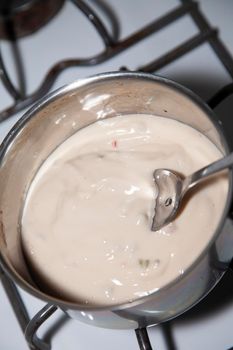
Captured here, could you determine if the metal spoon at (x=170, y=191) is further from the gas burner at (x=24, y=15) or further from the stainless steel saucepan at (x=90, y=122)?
the gas burner at (x=24, y=15)

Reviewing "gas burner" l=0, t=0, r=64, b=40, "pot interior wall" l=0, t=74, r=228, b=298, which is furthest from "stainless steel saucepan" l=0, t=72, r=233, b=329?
"gas burner" l=0, t=0, r=64, b=40

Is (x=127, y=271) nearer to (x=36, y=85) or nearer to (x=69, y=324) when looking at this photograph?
(x=69, y=324)

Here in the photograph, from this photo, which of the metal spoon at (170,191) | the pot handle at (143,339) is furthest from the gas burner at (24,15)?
the pot handle at (143,339)

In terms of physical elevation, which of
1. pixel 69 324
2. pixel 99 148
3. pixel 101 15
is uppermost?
pixel 101 15

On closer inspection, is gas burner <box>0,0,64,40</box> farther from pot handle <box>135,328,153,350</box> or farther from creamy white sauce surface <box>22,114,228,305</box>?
pot handle <box>135,328,153,350</box>

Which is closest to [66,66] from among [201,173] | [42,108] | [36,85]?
[36,85]

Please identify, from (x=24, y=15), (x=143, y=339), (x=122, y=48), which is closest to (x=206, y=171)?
(x=143, y=339)

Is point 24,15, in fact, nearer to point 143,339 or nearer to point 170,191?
point 170,191
